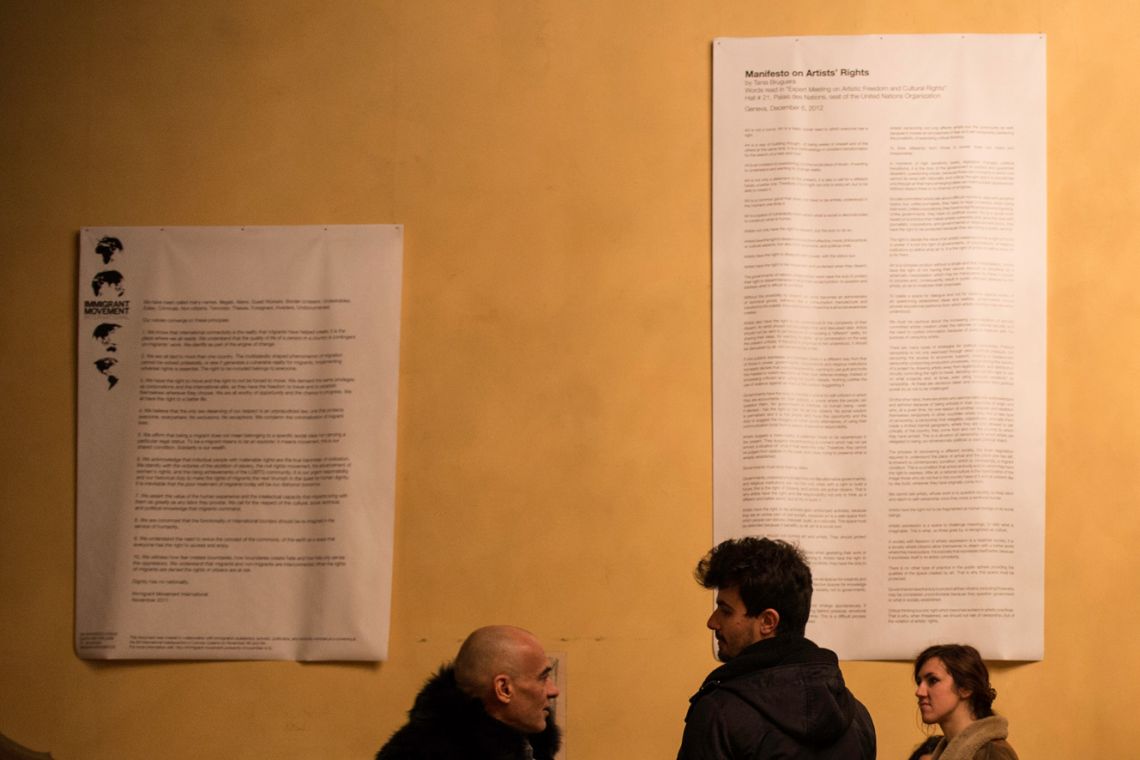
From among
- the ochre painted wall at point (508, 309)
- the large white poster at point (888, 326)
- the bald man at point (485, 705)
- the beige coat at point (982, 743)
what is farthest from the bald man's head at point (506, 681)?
the large white poster at point (888, 326)

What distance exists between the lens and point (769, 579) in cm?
228

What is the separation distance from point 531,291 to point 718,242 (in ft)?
1.92

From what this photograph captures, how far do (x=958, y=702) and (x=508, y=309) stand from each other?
1.68 metres

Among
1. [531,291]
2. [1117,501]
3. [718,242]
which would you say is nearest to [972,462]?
[1117,501]

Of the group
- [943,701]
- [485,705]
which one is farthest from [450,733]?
[943,701]

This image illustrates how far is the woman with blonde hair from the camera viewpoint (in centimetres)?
261

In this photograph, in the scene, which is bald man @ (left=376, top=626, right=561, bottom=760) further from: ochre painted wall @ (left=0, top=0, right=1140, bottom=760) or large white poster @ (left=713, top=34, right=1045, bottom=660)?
large white poster @ (left=713, top=34, right=1045, bottom=660)

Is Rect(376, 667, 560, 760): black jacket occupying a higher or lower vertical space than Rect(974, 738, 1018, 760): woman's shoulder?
higher

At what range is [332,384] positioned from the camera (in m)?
3.51

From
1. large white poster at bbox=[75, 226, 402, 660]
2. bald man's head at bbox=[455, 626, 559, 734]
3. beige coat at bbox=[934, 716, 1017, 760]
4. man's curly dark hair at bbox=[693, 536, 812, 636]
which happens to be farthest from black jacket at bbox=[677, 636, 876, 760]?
large white poster at bbox=[75, 226, 402, 660]

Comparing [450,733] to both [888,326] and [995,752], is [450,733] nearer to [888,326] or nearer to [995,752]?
[995,752]

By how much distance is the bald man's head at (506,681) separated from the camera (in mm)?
2219

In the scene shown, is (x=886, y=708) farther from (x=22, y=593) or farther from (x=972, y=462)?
(x=22, y=593)

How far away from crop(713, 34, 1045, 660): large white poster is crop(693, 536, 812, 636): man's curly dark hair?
1.07 meters
